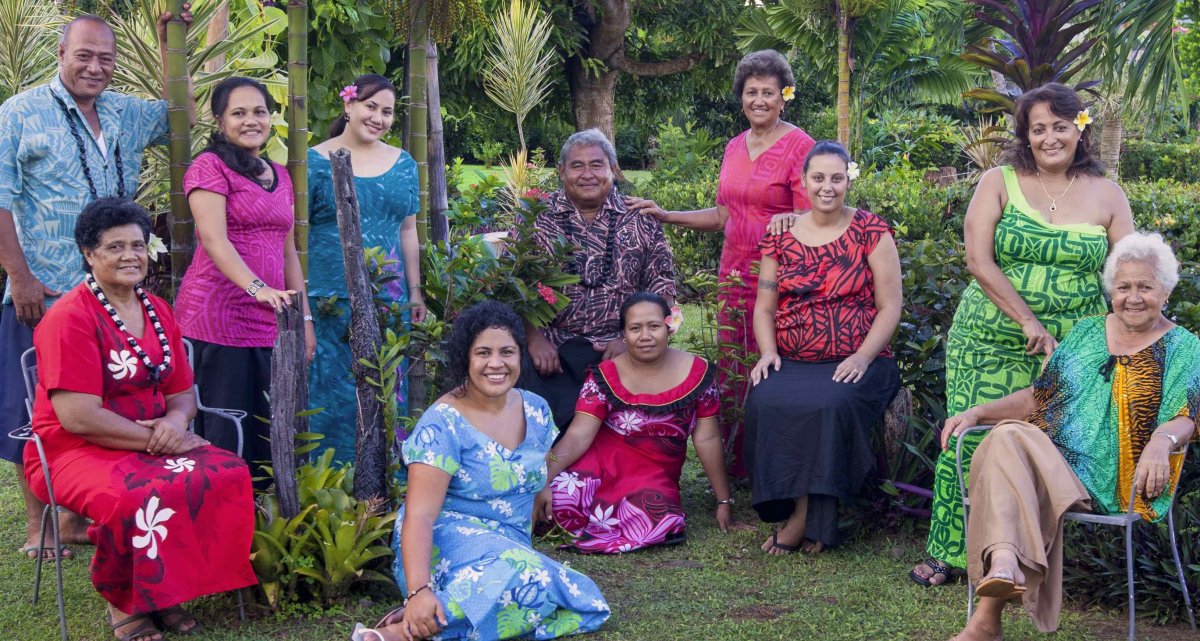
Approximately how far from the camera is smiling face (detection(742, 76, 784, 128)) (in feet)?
18.1

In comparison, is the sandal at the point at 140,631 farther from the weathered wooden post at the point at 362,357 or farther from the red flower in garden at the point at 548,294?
the red flower in garden at the point at 548,294

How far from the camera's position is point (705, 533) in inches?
209

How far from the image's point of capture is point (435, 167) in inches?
291

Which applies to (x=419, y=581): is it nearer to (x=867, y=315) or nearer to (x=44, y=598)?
(x=44, y=598)

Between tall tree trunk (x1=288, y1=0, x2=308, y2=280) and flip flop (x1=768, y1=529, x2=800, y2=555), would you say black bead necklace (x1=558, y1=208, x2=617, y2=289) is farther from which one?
flip flop (x1=768, y1=529, x2=800, y2=555)

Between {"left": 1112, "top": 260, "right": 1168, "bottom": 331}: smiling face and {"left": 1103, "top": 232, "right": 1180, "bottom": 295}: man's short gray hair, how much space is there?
0.01 meters

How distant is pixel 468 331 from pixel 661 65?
1481cm

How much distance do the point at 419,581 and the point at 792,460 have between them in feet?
6.09

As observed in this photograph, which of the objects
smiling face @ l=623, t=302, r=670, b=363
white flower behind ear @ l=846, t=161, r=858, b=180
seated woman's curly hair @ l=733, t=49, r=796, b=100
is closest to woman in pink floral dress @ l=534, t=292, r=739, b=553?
smiling face @ l=623, t=302, r=670, b=363

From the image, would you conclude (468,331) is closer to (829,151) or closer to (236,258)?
(236,258)

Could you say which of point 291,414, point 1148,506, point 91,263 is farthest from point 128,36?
point 1148,506

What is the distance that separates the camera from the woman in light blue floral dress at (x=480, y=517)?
12.6ft

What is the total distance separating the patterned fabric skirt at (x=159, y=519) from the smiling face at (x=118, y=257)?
0.59 metres

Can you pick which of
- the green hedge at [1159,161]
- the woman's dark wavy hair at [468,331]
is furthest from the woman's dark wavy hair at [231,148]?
the green hedge at [1159,161]
